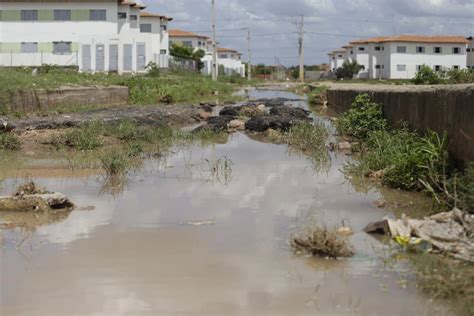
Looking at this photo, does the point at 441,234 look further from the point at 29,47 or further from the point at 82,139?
the point at 29,47

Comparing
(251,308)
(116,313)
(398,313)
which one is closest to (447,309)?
(398,313)

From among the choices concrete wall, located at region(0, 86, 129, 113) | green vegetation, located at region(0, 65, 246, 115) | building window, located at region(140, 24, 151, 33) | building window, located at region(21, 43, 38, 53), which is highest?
building window, located at region(140, 24, 151, 33)

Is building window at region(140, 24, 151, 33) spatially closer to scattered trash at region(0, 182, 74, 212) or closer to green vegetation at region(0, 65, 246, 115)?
green vegetation at region(0, 65, 246, 115)

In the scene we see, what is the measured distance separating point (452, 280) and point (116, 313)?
2.65 meters

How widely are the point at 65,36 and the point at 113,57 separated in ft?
13.3

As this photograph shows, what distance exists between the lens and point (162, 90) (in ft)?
116

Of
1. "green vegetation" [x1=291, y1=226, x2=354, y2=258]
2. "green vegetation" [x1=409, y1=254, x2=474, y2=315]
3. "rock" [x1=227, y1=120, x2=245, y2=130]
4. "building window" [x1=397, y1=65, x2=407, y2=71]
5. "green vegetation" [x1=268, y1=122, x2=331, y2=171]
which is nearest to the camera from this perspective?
"green vegetation" [x1=409, y1=254, x2=474, y2=315]

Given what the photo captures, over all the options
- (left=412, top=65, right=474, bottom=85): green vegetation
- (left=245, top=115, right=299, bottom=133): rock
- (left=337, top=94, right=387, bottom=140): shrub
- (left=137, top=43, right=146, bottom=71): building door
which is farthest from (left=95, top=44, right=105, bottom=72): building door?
(left=337, top=94, right=387, bottom=140): shrub

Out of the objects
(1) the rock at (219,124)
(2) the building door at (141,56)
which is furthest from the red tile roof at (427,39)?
(1) the rock at (219,124)

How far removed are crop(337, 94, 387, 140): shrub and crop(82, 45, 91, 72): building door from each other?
1453 inches

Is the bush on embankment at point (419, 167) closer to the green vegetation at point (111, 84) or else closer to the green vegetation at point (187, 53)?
the green vegetation at point (111, 84)

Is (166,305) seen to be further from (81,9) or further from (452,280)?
(81,9)

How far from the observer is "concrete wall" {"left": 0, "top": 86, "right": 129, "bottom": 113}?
22922mm

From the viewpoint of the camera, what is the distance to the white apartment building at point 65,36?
54.0 metres
